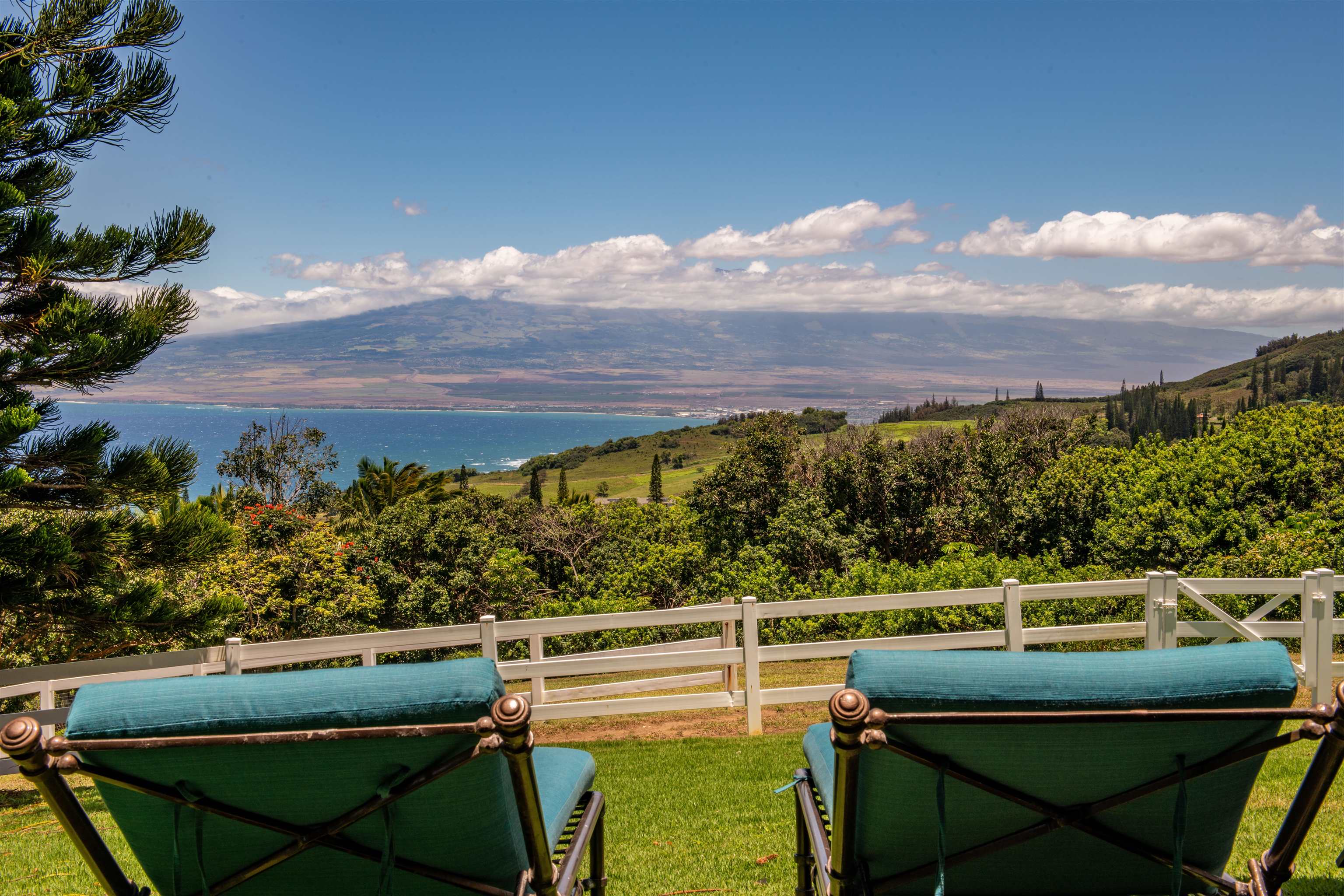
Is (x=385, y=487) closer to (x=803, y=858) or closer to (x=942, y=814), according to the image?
(x=803, y=858)

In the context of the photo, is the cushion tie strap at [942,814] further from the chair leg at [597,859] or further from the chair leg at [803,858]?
the chair leg at [597,859]

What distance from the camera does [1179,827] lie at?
5.76 ft

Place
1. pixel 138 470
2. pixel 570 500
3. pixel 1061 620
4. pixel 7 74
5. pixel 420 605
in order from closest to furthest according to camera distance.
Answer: pixel 7 74, pixel 138 470, pixel 1061 620, pixel 420 605, pixel 570 500

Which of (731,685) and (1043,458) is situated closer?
(731,685)

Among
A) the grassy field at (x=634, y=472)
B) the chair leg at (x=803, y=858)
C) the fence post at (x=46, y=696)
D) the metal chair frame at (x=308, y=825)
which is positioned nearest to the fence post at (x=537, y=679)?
the fence post at (x=46, y=696)

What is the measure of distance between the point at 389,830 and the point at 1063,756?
1407 mm

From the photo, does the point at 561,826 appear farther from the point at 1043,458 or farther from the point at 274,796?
the point at 1043,458

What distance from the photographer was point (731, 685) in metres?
7.28

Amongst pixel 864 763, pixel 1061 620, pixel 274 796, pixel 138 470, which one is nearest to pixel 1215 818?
pixel 864 763

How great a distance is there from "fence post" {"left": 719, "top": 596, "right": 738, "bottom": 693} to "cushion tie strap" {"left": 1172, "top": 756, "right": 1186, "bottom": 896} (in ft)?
17.5

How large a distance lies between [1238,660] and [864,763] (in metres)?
0.77

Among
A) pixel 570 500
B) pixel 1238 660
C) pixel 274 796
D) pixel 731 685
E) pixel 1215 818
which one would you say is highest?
pixel 1238 660

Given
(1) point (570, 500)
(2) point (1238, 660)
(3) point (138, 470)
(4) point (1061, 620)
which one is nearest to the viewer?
(2) point (1238, 660)

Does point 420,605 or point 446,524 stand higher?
point 446,524
